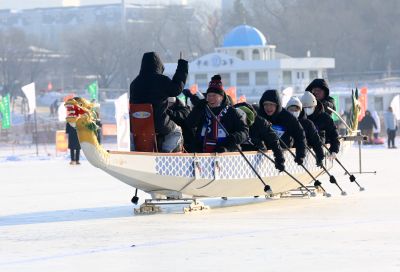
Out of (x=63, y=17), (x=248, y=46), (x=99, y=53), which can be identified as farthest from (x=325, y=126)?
(x=63, y=17)

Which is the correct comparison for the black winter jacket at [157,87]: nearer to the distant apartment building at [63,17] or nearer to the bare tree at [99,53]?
the bare tree at [99,53]

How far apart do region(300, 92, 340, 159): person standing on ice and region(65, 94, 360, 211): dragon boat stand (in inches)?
23.1

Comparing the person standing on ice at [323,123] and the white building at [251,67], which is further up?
the white building at [251,67]

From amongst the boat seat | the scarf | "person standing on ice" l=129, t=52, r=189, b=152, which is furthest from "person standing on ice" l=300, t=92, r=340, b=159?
the boat seat

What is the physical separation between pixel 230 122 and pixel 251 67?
78404 millimetres

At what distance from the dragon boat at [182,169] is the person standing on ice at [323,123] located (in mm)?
586

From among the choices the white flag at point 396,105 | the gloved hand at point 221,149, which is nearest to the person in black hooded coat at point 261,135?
the gloved hand at point 221,149

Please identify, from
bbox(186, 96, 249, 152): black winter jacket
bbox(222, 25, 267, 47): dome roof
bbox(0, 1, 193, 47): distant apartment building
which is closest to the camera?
bbox(186, 96, 249, 152): black winter jacket

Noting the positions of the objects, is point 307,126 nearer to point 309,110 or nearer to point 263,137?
point 309,110

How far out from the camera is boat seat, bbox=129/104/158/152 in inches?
594

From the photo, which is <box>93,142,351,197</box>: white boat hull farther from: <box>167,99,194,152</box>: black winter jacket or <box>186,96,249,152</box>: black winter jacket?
<box>167,99,194,152</box>: black winter jacket

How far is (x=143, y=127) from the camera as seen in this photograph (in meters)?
15.2

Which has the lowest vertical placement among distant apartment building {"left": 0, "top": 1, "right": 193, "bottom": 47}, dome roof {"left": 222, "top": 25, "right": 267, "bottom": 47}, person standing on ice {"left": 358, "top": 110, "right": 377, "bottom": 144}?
person standing on ice {"left": 358, "top": 110, "right": 377, "bottom": 144}

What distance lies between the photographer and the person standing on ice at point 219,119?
15672 millimetres
